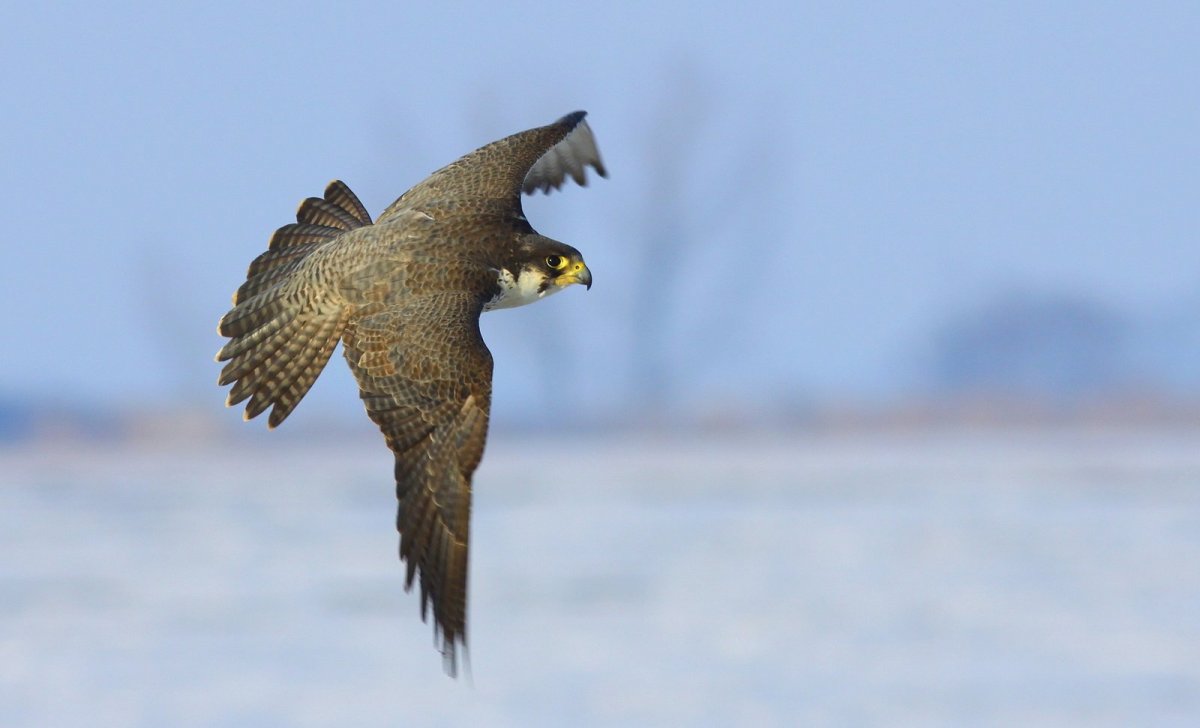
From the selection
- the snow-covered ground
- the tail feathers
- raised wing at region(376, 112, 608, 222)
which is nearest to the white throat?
raised wing at region(376, 112, 608, 222)

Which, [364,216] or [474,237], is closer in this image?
[474,237]

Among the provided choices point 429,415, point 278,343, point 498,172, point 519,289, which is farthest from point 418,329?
point 498,172

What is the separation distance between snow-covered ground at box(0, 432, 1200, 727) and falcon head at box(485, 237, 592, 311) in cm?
1794

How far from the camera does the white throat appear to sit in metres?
7.31

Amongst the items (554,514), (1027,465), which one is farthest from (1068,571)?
(1027,465)

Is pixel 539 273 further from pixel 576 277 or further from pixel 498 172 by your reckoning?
pixel 498 172

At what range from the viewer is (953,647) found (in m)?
31.7

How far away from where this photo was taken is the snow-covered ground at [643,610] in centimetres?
2739

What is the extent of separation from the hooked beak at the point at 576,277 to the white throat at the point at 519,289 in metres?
0.04

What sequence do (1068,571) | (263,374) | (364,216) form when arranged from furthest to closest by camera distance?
(1068,571) < (364,216) < (263,374)

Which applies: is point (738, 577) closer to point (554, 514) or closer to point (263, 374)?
point (554, 514)

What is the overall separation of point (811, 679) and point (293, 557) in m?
18.4

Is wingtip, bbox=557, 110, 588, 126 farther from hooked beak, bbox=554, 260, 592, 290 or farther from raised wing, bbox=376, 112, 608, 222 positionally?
hooked beak, bbox=554, 260, 592, 290

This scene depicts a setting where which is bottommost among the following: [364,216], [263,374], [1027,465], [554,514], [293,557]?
[263,374]
